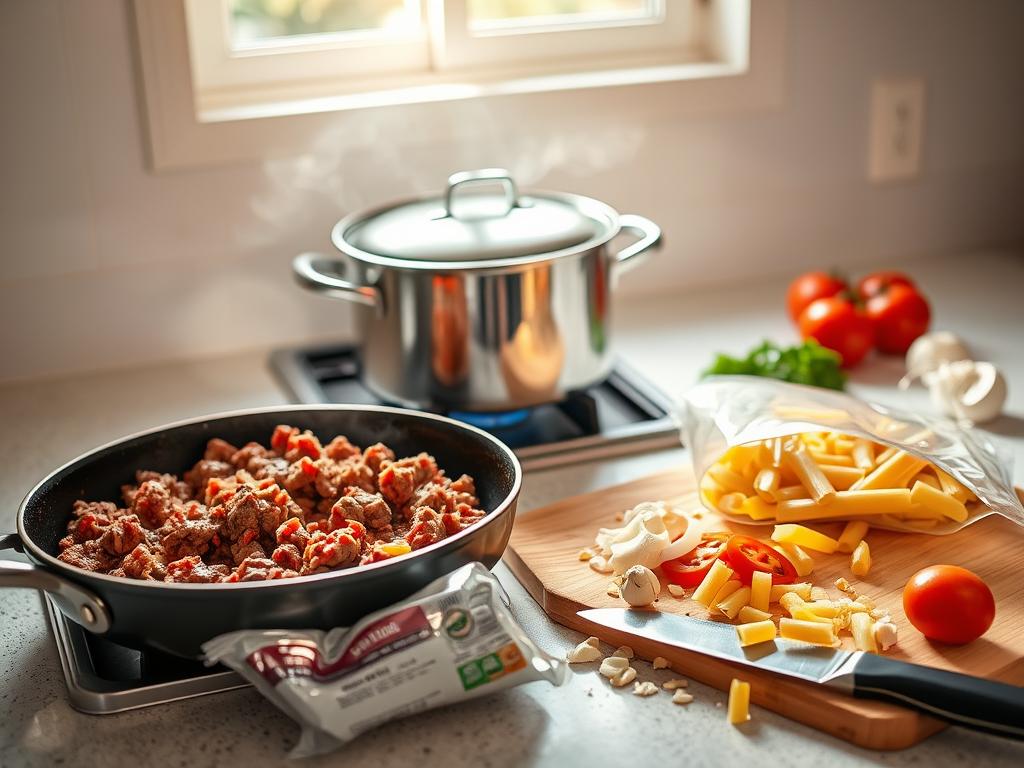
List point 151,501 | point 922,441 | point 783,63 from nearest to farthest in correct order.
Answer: point 151,501 → point 922,441 → point 783,63

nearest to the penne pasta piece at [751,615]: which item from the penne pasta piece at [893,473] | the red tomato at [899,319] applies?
the penne pasta piece at [893,473]

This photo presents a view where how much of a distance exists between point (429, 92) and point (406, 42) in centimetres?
10

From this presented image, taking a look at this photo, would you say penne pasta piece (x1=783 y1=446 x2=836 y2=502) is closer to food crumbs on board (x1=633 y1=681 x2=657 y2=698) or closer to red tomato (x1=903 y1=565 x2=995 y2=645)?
red tomato (x1=903 y1=565 x2=995 y2=645)

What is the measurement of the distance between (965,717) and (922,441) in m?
0.39

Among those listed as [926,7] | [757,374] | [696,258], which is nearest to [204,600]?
[757,374]

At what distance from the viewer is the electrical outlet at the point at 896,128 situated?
1940 mm

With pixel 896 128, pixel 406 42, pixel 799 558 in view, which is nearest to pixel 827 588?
pixel 799 558

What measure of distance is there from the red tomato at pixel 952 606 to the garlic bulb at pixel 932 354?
589 mm

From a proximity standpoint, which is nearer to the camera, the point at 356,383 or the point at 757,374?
the point at 757,374

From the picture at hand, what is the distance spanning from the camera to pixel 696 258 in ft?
6.27

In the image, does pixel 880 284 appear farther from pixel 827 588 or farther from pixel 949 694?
pixel 949 694

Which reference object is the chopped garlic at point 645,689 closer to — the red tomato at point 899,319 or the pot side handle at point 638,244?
the pot side handle at point 638,244

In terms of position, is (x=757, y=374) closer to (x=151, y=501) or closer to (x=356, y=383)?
(x=356, y=383)

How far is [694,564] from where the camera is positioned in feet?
3.41
